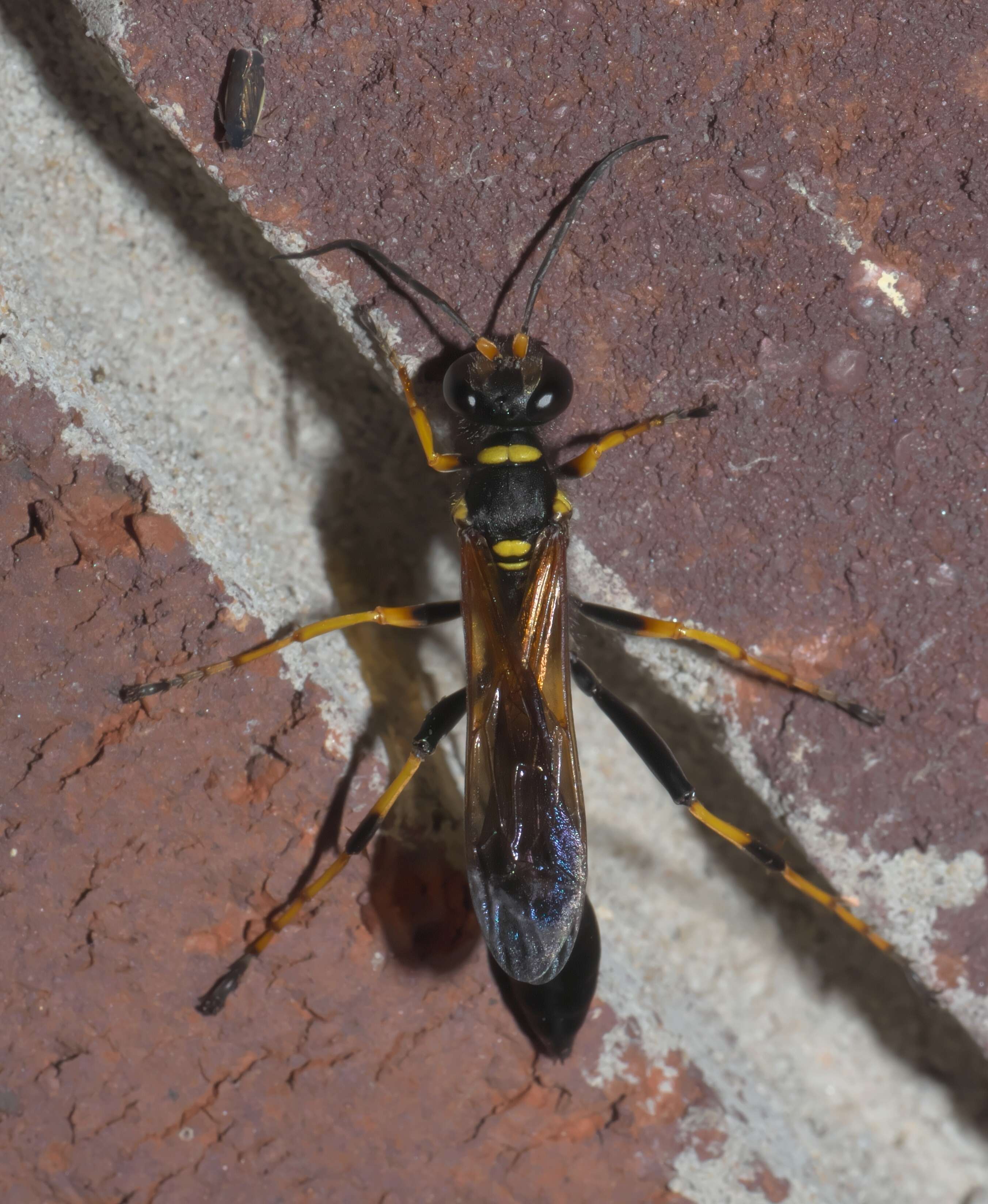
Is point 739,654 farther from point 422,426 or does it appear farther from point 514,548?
point 422,426

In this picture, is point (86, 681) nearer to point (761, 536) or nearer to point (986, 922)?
point (761, 536)

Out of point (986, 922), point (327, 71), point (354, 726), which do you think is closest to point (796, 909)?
point (986, 922)

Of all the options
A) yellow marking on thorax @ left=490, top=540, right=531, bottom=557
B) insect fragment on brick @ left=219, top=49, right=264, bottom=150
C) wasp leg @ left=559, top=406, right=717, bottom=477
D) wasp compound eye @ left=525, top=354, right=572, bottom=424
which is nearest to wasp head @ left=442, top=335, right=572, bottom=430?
wasp compound eye @ left=525, top=354, right=572, bottom=424

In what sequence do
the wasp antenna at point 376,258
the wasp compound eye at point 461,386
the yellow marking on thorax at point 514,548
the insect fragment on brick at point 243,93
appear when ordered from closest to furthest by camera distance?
1. the insect fragment on brick at point 243,93
2. the wasp antenna at point 376,258
3. the wasp compound eye at point 461,386
4. the yellow marking on thorax at point 514,548

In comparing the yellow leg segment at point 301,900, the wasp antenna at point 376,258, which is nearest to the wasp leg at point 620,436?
the wasp antenna at point 376,258

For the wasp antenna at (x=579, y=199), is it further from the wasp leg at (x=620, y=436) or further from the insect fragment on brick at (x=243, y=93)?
the insect fragment on brick at (x=243, y=93)

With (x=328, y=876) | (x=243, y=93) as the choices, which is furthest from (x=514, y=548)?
(x=243, y=93)

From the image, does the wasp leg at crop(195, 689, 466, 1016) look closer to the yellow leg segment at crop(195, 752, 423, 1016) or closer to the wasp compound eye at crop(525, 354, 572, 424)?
the yellow leg segment at crop(195, 752, 423, 1016)
